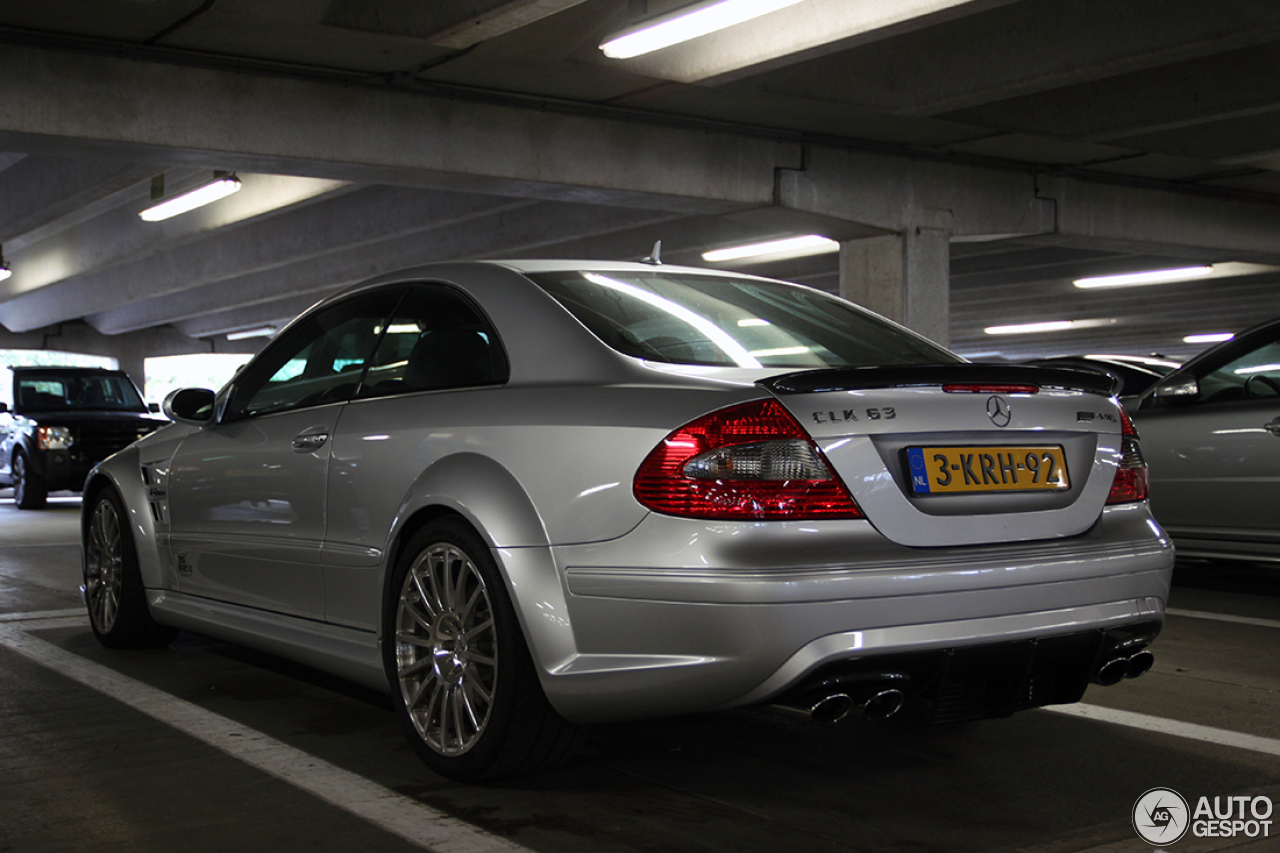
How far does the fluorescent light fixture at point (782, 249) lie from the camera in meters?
20.0

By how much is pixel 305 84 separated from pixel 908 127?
237 inches

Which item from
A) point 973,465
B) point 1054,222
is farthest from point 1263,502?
point 1054,222

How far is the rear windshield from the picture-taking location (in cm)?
339

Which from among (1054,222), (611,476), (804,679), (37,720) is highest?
(1054,222)

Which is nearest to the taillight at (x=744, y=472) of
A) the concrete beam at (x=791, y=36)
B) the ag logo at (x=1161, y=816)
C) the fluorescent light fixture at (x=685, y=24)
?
the ag logo at (x=1161, y=816)

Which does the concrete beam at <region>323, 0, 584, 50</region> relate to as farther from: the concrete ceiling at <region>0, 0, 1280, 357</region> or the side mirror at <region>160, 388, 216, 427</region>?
the side mirror at <region>160, 388, 216, 427</region>

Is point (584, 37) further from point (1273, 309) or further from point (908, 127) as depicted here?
point (1273, 309)

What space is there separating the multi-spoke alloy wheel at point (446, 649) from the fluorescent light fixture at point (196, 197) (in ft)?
38.5

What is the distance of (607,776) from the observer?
3428 mm

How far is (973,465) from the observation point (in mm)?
3076

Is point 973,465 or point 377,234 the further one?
point 377,234

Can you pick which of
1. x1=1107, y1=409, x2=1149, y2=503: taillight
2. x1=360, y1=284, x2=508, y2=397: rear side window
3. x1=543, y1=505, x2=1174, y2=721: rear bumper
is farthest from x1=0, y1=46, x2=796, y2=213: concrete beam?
x1=1107, y1=409, x2=1149, y2=503: taillight

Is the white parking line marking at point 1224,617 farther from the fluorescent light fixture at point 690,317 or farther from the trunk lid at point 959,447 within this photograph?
the fluorescent light fixture at point 690,317

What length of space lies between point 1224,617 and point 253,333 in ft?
107
